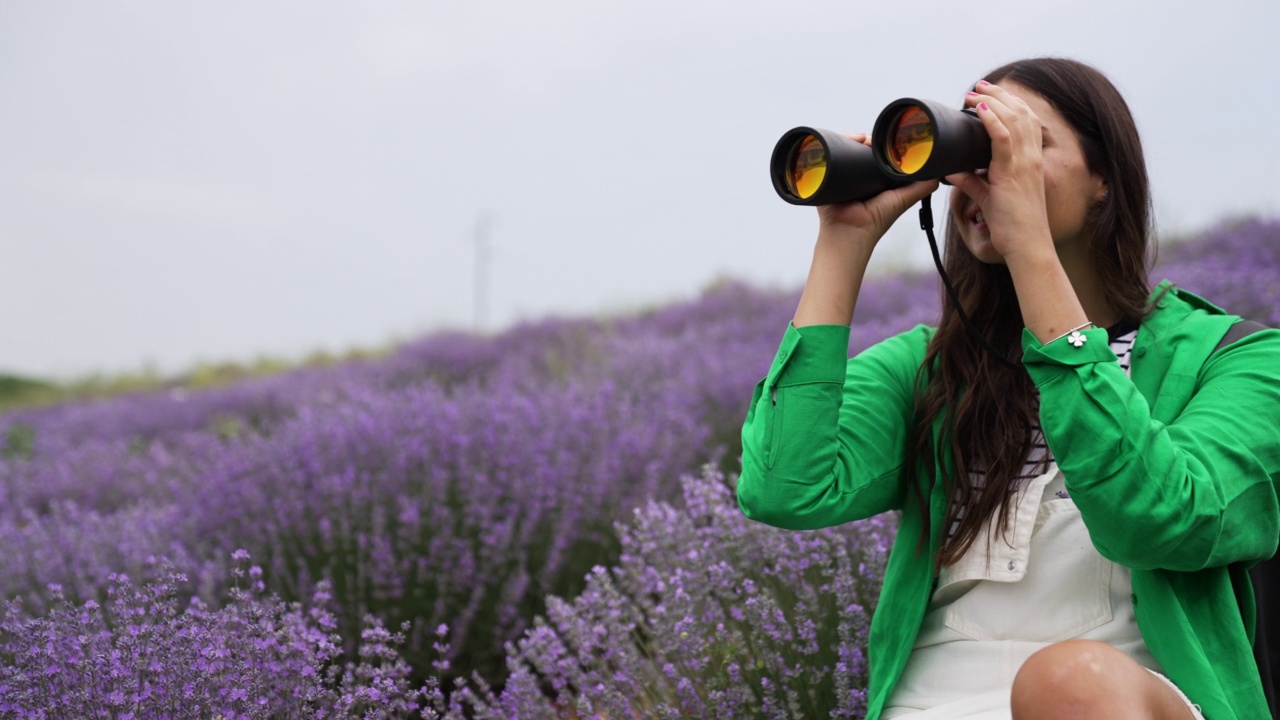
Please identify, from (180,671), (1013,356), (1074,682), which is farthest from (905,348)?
(180,671)

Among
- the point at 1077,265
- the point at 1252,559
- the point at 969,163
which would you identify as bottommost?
the point at 1252,559

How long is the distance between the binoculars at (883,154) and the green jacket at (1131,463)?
0.66 feet

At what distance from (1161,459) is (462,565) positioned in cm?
192

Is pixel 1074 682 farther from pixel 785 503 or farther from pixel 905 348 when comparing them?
pixel 905 348

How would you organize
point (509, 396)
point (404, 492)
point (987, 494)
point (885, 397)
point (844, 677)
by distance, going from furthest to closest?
point (509, 396) < point (404, 492) < point (844, 677) < point (885, 397) < point (987, 494)

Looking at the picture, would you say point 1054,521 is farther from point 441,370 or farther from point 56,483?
point 441,370

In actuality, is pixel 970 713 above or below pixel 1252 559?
below

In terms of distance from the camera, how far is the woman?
1309 millimetres

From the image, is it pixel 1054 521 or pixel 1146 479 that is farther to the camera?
pixel 1054 521

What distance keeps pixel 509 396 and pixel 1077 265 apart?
2.62 meters

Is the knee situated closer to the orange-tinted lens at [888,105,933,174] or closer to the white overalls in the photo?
the white overalls

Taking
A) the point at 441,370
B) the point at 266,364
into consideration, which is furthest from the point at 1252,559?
the point at 266,364

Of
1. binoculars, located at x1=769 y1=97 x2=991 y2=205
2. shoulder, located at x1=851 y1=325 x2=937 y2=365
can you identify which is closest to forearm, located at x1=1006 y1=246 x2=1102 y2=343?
binoculars, located at x1=769 y1=97 x2=991 y2=205

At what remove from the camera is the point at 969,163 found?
1.41 meters
